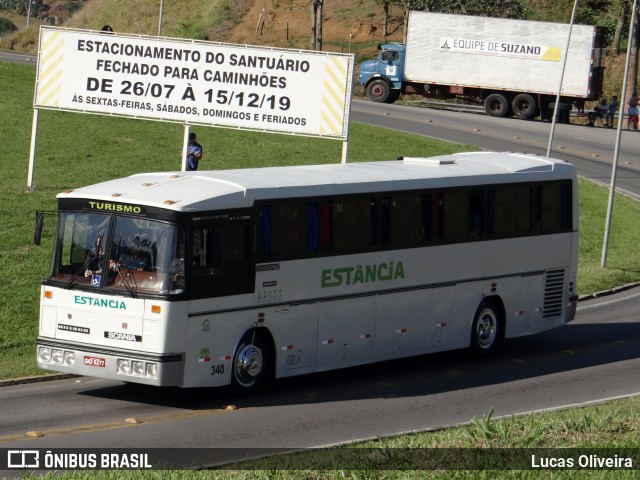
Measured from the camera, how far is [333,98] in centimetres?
3075

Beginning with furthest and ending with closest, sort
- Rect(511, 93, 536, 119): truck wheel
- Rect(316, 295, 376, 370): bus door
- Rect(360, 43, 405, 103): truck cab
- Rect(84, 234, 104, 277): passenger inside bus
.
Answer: Rect(360, 43, 405, 103): truck cab
Rect(511, 93, 536, 119): truck wheel
Rect(316, 295, 376, 370): bus door
Rect(84, 234, 104, 277): passenger inside bus

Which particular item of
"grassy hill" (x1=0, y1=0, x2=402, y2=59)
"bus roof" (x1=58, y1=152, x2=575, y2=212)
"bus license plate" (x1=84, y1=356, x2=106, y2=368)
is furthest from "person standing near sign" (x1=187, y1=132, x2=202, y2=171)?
"grassy hill" (x1=0, y1=0, x2=402, y2=59)

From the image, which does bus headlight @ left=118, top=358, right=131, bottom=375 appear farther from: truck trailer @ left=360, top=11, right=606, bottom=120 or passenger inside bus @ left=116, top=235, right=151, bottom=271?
A: truck trailer @ left=360, top=11, right=606, bottom=120

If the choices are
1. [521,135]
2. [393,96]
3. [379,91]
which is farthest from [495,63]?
[521,135]

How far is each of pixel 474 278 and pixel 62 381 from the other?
744 centimetres

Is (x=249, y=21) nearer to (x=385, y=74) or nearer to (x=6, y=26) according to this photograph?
(x=385, y=74)

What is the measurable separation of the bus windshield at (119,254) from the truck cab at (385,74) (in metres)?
49.2

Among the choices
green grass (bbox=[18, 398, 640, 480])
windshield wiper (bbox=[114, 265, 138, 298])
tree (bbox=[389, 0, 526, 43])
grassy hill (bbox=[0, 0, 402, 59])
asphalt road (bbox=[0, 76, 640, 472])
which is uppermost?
tree (bbox=[389, 0, 526, 43])

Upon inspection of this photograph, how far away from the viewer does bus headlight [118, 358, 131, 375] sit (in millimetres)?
16625

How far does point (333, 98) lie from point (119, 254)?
14.6 meters

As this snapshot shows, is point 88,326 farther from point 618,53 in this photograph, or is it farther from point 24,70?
point 618,53

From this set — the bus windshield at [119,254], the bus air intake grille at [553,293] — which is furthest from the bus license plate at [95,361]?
the bus air intake grille at [553,293]

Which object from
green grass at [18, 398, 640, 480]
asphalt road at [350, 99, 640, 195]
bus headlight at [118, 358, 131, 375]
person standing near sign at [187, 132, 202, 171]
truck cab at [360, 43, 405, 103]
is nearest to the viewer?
green grass at [18, 398, 640, 480]

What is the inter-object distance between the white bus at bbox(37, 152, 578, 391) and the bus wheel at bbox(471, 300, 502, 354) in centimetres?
3
